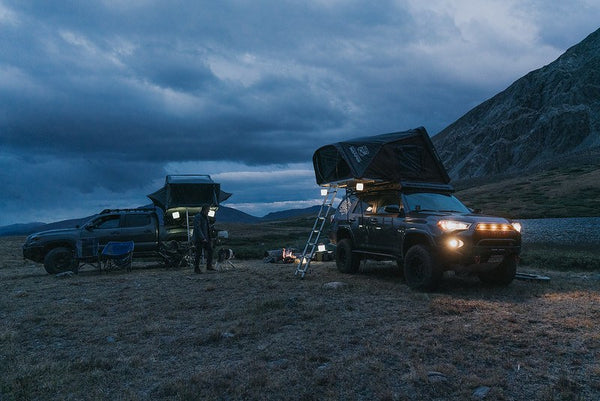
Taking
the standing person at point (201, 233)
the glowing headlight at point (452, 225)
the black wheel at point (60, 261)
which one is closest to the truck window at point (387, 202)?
the glowing headlight at point (452, 225)

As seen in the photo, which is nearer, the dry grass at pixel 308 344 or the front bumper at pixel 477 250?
the dry grass at pixel 308 344

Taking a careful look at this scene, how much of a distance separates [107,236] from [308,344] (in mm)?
12502

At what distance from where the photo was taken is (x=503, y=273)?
31.4ft

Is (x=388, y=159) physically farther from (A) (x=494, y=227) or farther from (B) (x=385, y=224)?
(A) (x=494, y=227)

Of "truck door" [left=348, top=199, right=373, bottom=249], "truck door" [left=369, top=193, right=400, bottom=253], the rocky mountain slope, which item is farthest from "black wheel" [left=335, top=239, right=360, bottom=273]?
the rocky mountain slope

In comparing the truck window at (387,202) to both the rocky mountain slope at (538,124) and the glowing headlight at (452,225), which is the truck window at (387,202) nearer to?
the glowing headlight at (452,225)

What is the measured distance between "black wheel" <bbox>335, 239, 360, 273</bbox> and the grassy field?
32.6 meters

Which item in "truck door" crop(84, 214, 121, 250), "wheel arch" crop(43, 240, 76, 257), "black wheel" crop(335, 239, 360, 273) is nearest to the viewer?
"black wheel" crop(335, 239, 360, 273)

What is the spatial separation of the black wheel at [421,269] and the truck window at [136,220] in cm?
1066

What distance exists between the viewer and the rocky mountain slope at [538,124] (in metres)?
111

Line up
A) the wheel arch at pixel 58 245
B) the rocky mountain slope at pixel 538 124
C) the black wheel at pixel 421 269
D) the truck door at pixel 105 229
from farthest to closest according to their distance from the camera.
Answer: the rocky mountain slope at pixel 538 124 < the truck door at pixel 105 229 < the wheel arch at pixel 58 245 < the black wheel at pixel 421 269

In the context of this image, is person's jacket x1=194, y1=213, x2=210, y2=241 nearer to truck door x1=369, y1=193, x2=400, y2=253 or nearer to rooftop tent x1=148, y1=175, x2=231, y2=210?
rooftop tent x1=148, y1=175, x2=231, y2=210

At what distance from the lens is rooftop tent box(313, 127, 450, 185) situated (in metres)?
11.0

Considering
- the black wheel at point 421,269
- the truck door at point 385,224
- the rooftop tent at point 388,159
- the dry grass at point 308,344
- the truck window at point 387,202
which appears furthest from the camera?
the rooftop tent at point 388,159
